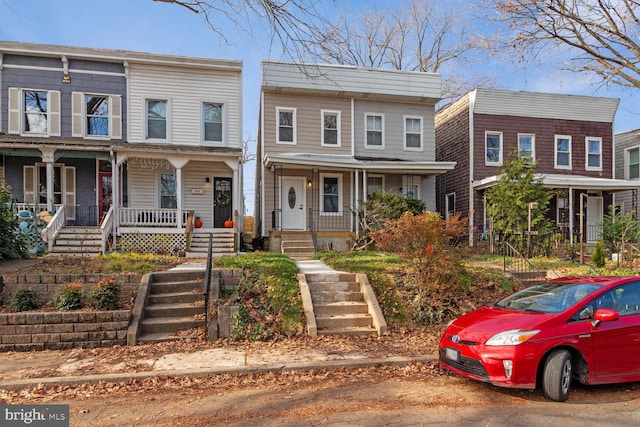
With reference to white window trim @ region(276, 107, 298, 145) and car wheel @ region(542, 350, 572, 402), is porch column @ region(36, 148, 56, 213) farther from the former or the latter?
car wheel @ region(542, 350, 572, 402)

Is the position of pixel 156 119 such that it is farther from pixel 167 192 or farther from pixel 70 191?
pixel 70 191

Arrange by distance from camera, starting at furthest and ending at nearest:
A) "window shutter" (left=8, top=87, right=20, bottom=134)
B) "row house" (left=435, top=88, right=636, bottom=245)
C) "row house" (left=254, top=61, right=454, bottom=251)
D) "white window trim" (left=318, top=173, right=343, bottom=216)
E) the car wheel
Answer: "row house" (left=435, top=88, right=636, bottom=245), "white window trim" (left=318, top=173, right=343, bottom=216), "row house" (left=254, top=61, right=454, bottom=251), "window shutter" (left=8, top=87, right=20, bottom=134), the car wheel

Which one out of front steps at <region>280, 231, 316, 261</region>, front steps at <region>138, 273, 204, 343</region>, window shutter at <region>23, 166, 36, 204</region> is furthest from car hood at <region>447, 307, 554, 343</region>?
window shutter at <region>23, 166, 36, 204</region>

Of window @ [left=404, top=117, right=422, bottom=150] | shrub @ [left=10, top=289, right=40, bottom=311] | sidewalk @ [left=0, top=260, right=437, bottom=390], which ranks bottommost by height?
sidewalk @ [left=0, top=260, right=437, bottom=390]

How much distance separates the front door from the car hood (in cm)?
1307

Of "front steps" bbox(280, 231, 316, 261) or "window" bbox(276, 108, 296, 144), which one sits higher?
"window" bbox(276, 108, 296, 144)

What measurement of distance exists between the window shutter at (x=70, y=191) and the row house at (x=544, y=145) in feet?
55.1

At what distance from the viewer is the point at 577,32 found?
433 inches

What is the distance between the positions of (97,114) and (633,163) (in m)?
25.8

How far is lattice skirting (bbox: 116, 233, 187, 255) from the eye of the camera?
14016 mm

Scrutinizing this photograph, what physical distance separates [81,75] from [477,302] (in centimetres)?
1625

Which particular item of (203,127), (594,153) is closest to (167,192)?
(203,127)

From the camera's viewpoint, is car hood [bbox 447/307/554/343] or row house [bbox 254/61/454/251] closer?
car hood [bbox 447/307/554/343]

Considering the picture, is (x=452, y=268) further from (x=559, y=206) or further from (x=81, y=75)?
(x=81, y=75)
